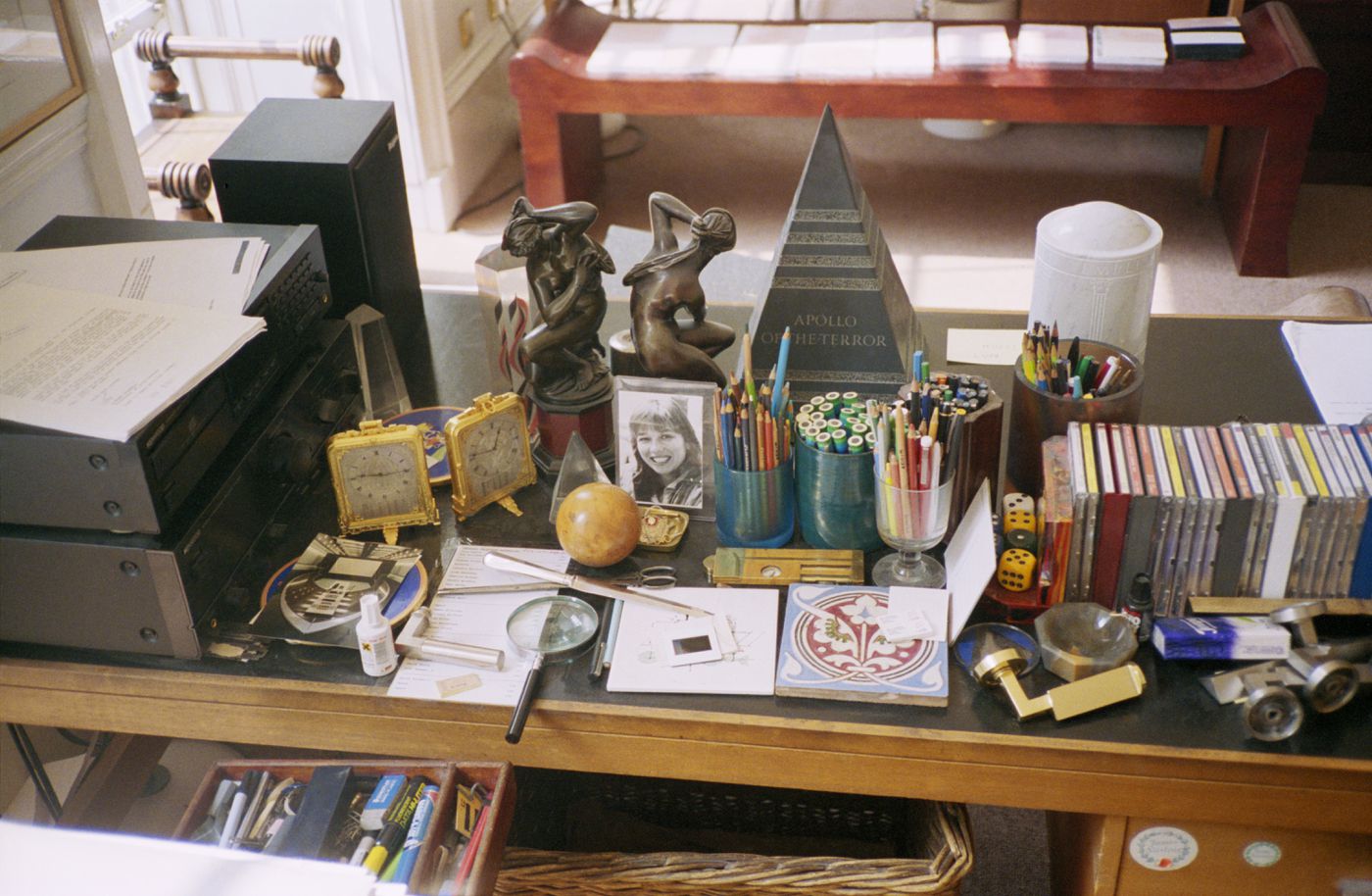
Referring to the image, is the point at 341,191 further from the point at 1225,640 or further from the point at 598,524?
the point at 1225,640

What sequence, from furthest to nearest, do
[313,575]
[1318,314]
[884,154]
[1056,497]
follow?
[884,154] → [1318,314] → [313,575] → [1056,497]

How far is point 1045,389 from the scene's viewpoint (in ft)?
4.77

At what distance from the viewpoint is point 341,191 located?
Answer: 68.9 inches

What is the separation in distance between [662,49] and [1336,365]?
225 cm

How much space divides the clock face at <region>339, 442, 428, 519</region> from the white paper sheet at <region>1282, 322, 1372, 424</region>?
1124 mm

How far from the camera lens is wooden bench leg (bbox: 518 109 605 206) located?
3.49 metres

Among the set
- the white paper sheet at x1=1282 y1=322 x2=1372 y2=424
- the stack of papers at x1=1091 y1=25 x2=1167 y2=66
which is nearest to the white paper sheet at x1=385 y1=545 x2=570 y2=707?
the white paper sheet at x1=1282 y1=322 x2=1372 y2=424

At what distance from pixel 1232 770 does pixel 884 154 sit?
3229 mm

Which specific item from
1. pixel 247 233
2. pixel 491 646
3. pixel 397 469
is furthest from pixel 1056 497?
pixel 247 233

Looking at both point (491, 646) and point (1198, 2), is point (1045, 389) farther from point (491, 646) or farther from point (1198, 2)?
point (1198, 2)

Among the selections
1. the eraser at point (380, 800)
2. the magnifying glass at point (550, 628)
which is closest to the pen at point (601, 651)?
the magnifying glass at point (550, 628)

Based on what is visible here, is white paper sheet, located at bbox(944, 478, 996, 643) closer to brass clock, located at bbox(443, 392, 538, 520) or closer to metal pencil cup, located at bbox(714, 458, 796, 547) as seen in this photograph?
metal pencil cup, located at bbox(714, 458, 796, 547)

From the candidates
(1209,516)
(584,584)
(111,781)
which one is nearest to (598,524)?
(584,584)

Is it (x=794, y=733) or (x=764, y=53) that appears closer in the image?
(x=794, y=733)
